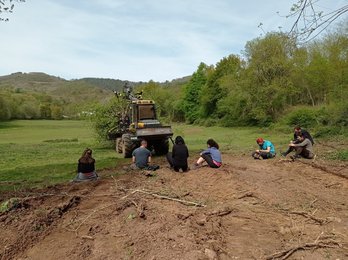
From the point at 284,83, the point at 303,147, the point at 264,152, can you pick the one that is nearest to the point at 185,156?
the point at 264,152

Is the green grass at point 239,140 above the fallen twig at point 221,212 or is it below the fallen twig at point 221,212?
below

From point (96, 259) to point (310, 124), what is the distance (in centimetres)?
3150

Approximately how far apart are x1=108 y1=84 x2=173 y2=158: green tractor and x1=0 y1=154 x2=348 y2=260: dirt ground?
21.6 feet

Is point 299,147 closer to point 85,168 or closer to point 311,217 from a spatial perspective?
point 311,217

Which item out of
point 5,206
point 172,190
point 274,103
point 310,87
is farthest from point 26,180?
point 310,87

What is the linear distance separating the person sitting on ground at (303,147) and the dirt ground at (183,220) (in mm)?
4008

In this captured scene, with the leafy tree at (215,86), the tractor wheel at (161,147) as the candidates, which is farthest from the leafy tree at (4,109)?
the tractor wheel at (161,147)

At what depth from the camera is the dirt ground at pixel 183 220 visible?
18.1 ft

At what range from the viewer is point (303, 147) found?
1409cm

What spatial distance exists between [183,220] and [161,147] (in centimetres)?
1206

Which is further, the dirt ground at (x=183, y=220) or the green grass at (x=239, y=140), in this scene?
the green grass at (x=239, y=140)

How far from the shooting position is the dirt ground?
18.1 feet

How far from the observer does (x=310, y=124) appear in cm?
3381

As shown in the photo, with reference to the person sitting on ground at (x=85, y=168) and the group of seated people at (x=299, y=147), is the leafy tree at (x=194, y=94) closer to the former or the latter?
the group of seated people at (x=299, y=147)
